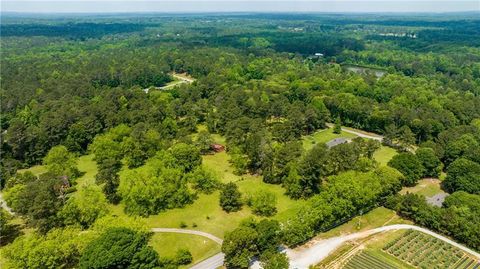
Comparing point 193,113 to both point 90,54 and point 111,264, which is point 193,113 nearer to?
point 111,264

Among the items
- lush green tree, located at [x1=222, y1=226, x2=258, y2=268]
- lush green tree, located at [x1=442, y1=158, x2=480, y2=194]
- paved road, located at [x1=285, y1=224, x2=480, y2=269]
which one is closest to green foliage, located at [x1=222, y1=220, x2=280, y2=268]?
lush green tree, located at [x1=222, y1=226, x2=258, y2=268]

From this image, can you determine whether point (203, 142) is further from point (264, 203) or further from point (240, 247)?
point (240, 247)

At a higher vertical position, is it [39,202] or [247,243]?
[39,202]

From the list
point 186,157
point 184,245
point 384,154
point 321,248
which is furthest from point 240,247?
point 384,154

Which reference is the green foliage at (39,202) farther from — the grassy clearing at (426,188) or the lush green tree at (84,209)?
the grassy clearing at (426,188)

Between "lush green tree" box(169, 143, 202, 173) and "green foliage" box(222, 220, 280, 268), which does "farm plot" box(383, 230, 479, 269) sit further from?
"lush green tree" box(169, 143, 202, 173)

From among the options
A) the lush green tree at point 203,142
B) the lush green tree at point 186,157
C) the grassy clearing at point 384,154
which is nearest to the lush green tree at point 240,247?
the lush green tree at point 186,157
